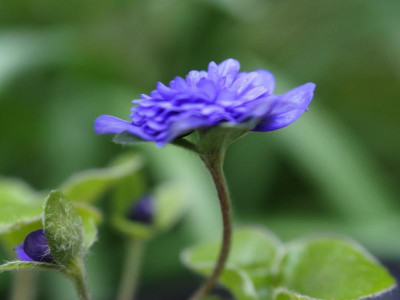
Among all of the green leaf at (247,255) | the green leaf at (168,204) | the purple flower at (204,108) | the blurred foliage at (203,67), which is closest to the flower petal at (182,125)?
the purple flower at (204,108)

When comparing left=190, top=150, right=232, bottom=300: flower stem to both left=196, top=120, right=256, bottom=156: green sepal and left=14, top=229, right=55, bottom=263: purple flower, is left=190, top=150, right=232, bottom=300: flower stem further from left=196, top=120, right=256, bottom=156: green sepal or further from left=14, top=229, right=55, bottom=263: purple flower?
left=14, top=229, right=55, bottom=263: purple flower

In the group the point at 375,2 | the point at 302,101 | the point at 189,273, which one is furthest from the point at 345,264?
the point at 375,2

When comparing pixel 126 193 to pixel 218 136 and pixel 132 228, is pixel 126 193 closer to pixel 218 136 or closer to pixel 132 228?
pixel 132 228

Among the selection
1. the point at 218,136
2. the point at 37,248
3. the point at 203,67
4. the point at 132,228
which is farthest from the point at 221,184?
the point at 203,67

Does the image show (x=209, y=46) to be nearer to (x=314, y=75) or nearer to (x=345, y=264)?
(x=314, y=75)

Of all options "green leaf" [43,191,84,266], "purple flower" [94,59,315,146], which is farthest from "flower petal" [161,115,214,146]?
"green leaf" [43,191,84,266]

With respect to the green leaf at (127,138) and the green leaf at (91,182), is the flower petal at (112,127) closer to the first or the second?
the green leaf at (127,138)
